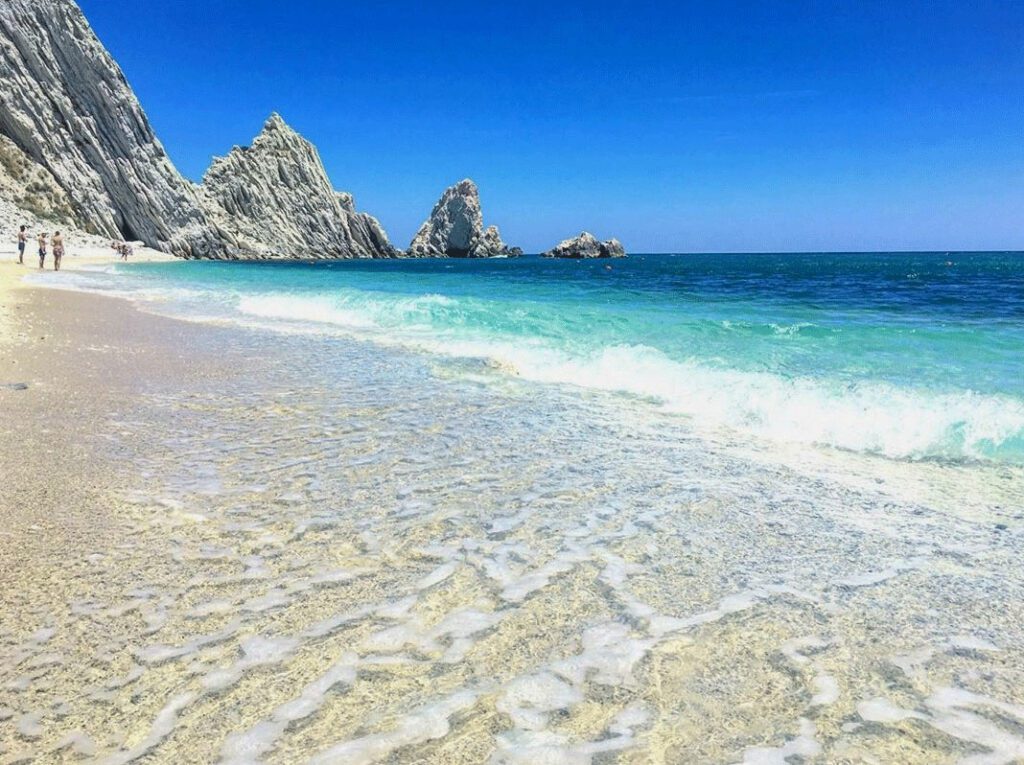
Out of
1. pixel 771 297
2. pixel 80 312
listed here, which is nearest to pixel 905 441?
pixel 80 312

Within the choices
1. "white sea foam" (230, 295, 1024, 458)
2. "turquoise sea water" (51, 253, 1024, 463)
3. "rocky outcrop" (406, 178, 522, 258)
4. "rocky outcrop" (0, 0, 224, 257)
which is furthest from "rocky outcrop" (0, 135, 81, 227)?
"rocky outcrop" (406, 178, 522, 258)

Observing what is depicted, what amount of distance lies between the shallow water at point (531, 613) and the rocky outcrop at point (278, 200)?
367ft

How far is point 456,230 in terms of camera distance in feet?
573

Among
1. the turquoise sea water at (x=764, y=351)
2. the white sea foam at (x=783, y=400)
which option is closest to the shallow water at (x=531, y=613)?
the white sea foam at (x=783, y=400)

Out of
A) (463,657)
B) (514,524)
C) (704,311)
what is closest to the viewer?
(463,657)

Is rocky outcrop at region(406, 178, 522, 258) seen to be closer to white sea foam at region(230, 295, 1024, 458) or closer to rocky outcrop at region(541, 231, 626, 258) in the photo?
rocky outcrop at region(541, 231, 626, 258)

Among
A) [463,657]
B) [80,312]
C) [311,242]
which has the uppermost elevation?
[311,242]

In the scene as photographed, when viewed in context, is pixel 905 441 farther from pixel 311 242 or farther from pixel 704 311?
pixel 311 242

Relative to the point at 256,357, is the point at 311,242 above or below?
above

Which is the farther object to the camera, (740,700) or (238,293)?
(238,293)

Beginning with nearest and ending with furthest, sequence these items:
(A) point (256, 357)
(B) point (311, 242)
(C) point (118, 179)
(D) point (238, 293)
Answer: (A) point (256, 357) < (D) point (238, 293) < (C) point (118, 179) < (B) point (311, 242)

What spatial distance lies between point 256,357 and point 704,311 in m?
17.2

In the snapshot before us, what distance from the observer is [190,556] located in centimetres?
442

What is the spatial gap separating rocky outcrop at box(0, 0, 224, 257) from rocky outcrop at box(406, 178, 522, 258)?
90.0m
